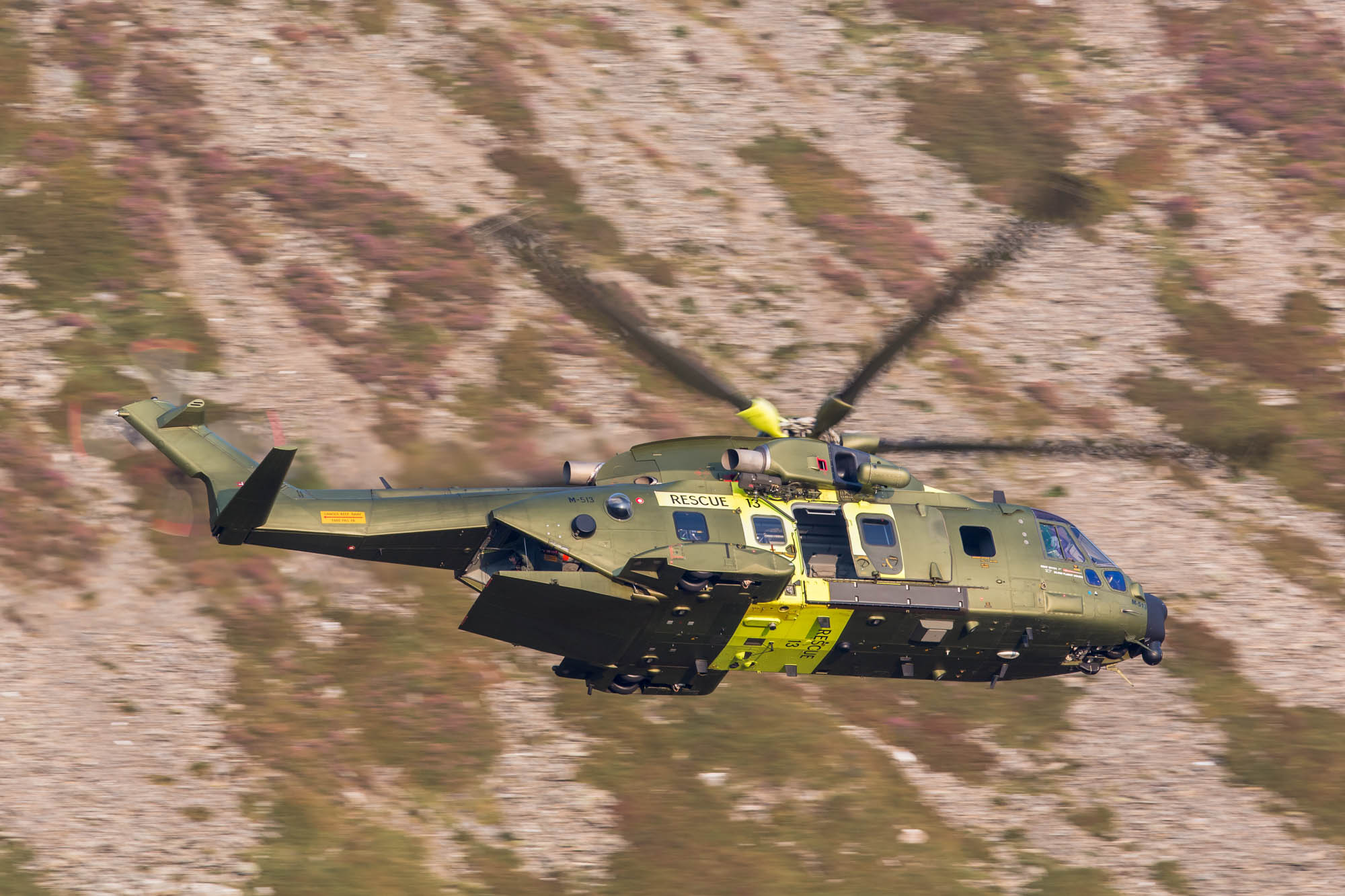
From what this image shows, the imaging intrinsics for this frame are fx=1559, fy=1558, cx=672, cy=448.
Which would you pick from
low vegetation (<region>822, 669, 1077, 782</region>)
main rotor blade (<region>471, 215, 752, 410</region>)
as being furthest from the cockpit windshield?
low vegetation (<region>822, 669, 1077, 782</region>)

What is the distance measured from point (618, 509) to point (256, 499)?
208 inches

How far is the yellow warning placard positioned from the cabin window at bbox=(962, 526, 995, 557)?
9.65 metres

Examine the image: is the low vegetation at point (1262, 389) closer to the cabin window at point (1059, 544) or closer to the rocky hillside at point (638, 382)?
the rocky hillside at point (638, 382)

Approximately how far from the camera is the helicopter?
2295 cm

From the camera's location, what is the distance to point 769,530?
950 inches

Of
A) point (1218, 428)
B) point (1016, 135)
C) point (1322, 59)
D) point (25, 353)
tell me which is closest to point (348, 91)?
point (25, 353)

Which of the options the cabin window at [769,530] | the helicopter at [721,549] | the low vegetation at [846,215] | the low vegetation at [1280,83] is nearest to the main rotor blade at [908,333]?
the helicopter at [721,549]

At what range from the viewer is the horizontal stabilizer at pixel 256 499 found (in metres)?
21.3

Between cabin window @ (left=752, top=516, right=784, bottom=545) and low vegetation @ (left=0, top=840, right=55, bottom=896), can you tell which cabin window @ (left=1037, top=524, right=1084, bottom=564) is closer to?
cabin window @ (left=752, top=516, right=784, bottom=545)

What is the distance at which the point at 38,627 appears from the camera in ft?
103

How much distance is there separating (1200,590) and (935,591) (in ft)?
47.8

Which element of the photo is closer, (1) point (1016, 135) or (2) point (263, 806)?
(2) point (263, 806)

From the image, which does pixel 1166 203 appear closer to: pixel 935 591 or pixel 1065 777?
pixel 1065 777

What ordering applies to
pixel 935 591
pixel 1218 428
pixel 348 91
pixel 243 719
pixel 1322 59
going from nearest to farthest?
1. pixel 935 591
2. pixel 243 719
3. pixel 1218 428
4. pixel 348 91
5. pixel 1322 59
